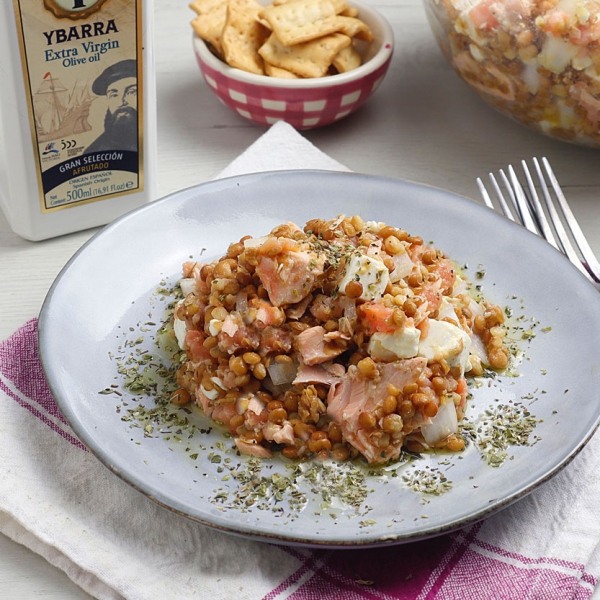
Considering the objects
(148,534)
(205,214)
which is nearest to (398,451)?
(148,534)

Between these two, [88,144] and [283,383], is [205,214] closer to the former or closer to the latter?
[88,144]

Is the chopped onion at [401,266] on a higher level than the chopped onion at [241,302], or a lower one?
higher

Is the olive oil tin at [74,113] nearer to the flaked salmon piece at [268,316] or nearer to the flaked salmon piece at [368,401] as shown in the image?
the flaked salmon piece at [268,316]

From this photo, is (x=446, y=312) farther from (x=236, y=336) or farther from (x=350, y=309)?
(x=236, y=336)

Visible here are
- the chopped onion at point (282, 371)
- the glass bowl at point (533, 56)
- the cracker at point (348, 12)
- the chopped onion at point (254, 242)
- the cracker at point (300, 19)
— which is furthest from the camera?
the cracker at point (348, 12)

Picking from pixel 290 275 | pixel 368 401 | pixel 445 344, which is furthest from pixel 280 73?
pixel 368 401

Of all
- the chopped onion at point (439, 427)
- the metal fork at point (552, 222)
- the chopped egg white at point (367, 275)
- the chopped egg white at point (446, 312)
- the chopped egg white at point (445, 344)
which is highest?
the chopped egg white at point (367, 275)

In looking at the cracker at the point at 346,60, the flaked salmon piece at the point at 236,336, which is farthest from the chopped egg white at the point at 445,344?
the cracker at the point at 346,60
